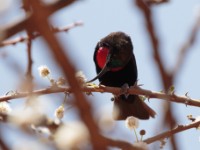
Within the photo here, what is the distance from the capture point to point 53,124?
28.1 inches

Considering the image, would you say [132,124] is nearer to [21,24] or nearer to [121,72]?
[21,24]

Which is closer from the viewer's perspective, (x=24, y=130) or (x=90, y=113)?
(x=90, y=113)

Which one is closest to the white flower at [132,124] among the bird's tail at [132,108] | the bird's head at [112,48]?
the bird's head at [112,48]

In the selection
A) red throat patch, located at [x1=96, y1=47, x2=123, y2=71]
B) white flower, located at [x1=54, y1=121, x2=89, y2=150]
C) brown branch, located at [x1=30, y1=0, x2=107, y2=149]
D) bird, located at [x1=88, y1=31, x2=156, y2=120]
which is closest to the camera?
brown branch, located at [x1=30, y1=0, x2=107, y2=149]

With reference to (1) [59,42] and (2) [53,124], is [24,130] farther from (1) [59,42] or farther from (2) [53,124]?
(1) [59,42]

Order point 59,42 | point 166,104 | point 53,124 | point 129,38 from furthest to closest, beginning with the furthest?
point 129,38
point 53,124
point 166,104
point 59,42

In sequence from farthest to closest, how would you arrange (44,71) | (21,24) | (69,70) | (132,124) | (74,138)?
(44,71) < (132,124) < (21,24) < (74,138) < (69,70)

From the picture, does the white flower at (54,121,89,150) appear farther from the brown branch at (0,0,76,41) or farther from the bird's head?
the bird's head

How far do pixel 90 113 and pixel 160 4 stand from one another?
335mm

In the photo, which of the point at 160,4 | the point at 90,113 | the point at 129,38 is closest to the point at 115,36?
the point at 129,38

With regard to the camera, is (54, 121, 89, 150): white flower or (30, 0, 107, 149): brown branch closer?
(30, 0, 107, 149): brown branch

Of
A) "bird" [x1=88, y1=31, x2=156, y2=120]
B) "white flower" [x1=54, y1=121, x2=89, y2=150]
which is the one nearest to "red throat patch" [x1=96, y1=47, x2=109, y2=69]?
"bird" [x1=88, y1=31, x2=156, y2=120]

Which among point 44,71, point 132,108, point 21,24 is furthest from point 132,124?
point 132,108

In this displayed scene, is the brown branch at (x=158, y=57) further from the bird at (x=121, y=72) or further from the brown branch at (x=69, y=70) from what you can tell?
the bird at (x=121, y=72)
